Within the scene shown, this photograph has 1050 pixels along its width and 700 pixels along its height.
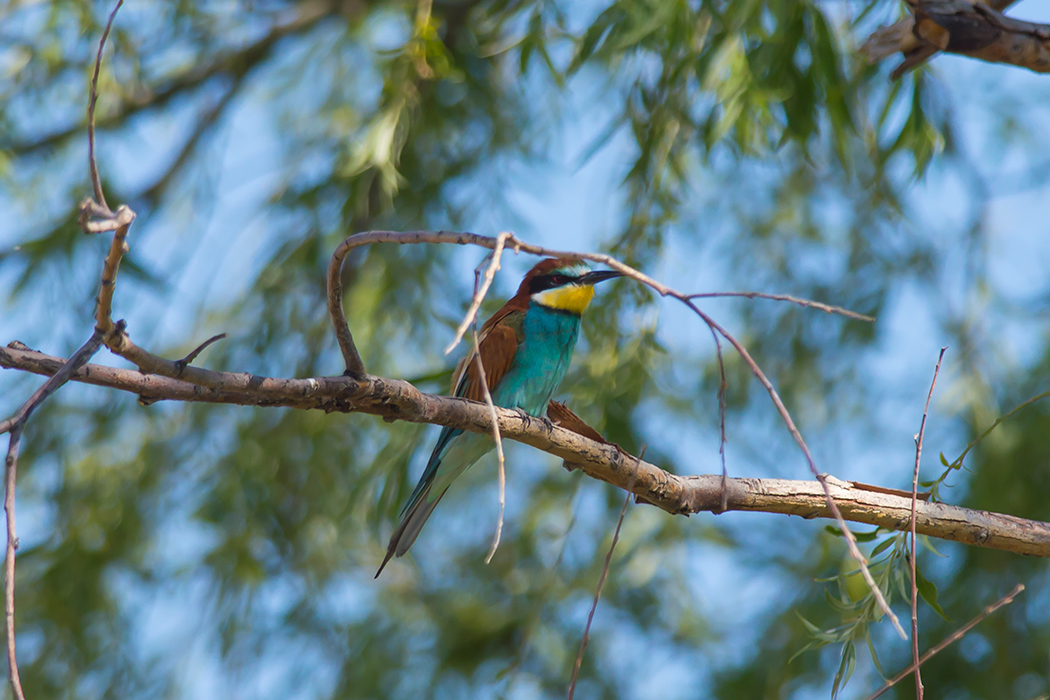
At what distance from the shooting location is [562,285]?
2.76 metres

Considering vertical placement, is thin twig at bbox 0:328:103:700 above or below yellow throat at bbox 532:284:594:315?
below

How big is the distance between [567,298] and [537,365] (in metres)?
0.25

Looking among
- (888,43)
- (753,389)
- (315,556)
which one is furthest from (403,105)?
(753,389)

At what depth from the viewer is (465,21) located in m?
3.11

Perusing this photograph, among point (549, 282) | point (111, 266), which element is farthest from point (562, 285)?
point (111, 266)

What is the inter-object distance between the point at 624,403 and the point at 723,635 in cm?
160

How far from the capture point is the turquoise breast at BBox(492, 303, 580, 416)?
8.46 feet

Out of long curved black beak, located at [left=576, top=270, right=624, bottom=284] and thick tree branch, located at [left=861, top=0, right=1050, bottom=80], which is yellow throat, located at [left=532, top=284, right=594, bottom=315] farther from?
thick tree branch, located at [left=861, top=0, right=1050, bottom=80]

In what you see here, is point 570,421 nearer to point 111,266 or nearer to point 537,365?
point 537,365

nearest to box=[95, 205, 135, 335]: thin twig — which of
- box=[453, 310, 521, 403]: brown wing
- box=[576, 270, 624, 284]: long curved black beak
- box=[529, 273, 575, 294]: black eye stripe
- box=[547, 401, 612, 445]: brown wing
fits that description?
box=[547, 401, 612, 445]: brown wing

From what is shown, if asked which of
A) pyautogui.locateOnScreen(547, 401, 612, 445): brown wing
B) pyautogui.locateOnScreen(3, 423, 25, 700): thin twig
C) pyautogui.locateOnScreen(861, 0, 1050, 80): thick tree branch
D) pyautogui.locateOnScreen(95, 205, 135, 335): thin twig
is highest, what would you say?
pyautogui.locateOnScreen(861, 0, 1050, 80): thick tree branch

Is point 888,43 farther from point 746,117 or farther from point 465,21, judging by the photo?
point 465,21

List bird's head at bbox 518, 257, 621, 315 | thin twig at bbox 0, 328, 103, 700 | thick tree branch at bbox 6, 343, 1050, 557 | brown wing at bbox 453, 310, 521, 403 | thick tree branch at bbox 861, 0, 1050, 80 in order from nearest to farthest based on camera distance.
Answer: thin twig at bbox 0, 328, 103, 700 → thick tree branch at bbox 6, 343, 1050, 557 → thick tree branch at bbox 861, 0, 1050, 80 → brown wing at bbox 453, 310, 521, 403 → bird's head at bbox 518, 257, 621, 315

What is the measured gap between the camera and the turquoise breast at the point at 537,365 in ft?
8.46
